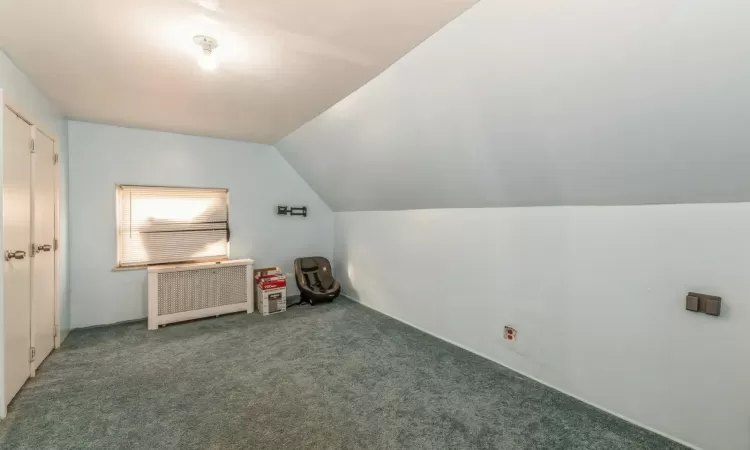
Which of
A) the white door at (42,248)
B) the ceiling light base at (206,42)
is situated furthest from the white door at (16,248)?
the ceiling light base at (206,42)

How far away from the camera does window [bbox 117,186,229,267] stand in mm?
4043

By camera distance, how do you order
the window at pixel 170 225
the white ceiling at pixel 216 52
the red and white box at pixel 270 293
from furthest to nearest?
the red and white box at pixel 270 293 < the window at pixel 170 225 < the white ceiling at pixel 216 52

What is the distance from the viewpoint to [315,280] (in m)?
5.12

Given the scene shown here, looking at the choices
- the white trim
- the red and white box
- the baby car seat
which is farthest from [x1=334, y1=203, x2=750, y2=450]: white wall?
the white trim

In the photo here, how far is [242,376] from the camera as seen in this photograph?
8.89 feet

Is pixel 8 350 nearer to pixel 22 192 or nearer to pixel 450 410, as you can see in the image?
pixel 22 192

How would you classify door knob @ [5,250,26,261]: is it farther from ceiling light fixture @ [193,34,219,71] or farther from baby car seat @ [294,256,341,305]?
baby car seat @ [294,256,341,305]

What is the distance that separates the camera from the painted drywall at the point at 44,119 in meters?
2.22

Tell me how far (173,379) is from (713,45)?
151 inches

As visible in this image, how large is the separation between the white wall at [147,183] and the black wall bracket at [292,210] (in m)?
0.08

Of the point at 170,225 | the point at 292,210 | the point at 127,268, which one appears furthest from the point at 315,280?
the point at 127,268

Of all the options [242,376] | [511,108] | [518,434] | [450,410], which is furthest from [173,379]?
[511,108]

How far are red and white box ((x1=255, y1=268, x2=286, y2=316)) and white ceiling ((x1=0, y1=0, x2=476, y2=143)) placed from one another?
226 cm

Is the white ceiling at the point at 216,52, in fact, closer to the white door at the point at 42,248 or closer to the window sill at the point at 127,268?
the white door at the point at 42,248
